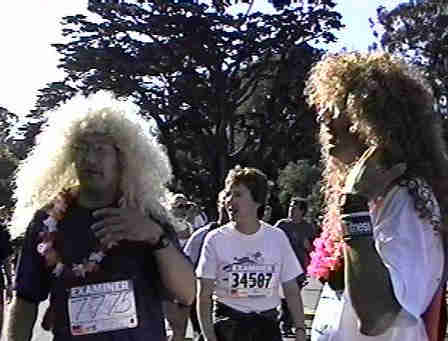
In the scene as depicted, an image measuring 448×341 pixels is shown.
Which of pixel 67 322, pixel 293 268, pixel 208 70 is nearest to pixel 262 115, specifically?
pixel 208 70

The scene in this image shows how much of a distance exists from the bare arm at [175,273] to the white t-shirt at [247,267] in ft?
7.95

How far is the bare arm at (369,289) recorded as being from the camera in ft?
8.04

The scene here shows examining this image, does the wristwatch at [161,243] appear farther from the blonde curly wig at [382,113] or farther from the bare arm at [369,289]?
the bare arm at [369,289]

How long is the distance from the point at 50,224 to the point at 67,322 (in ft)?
1.28

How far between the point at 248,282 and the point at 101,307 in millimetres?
2654

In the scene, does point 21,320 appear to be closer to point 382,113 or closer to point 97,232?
point 97,232

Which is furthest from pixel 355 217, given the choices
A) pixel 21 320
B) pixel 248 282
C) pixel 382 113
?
pixel 248 282

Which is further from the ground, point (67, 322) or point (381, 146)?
point (381, 146)

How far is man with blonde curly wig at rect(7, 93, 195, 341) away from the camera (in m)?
3.61

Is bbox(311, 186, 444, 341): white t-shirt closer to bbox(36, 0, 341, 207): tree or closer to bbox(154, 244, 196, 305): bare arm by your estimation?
bbox(154, 244, 196, 305): bare arm

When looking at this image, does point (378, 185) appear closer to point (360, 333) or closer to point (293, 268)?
point (360, 333)

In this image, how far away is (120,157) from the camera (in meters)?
3.79

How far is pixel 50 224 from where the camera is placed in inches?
147

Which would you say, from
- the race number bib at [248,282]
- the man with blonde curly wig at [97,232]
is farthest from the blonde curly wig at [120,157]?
the race number bib at [248,282]
